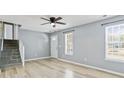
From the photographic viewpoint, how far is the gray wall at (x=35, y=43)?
6.16 meters

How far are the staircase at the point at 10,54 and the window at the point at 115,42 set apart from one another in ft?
13.6

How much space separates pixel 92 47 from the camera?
426 centimetres

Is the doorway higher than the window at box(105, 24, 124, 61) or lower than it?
higher

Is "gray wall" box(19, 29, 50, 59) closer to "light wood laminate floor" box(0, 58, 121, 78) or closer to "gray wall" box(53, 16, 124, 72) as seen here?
"light wood laminate floor" box(0, 58, 121, 78)

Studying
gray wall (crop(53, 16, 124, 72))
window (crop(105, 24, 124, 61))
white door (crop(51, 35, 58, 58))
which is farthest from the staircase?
window (crop(105, 24, 124, 61))

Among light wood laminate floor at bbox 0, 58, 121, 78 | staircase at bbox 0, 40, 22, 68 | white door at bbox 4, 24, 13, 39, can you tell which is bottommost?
light wood laminate floor at bbox 0, 58, 121, 78

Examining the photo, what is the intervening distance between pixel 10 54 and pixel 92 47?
397 centimetres

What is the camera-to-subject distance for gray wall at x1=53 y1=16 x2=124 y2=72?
11.9ft

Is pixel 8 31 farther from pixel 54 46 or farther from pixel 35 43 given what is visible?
pixel 54 46

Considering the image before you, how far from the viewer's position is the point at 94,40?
13.7ft

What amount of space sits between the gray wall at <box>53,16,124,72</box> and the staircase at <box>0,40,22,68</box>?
2.91 metres

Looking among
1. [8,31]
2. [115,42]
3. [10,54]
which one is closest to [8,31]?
[8,31]
